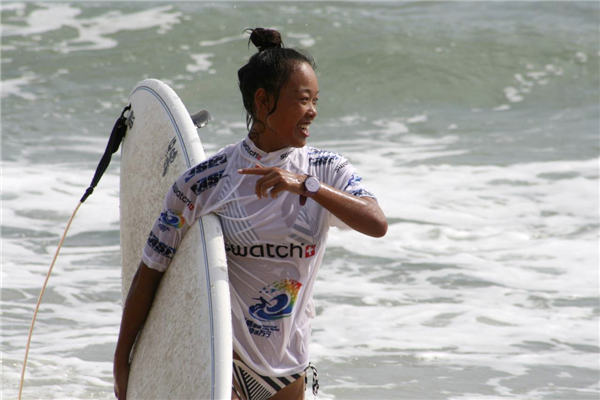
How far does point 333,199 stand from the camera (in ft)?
6.66

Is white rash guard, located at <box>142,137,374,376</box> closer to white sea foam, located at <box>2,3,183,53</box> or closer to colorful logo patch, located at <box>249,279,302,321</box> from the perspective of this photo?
colorful logo patch, located at <box>249,279,302,321</box>

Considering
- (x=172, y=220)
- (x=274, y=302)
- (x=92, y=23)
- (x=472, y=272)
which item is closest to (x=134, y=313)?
(x=172, y=220)

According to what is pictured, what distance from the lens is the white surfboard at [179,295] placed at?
2072 millimetres

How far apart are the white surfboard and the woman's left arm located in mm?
239

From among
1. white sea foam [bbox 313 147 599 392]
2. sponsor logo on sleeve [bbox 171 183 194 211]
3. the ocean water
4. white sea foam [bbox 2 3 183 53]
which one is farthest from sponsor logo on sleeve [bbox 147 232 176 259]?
white sea foam [bbox 2 3 183 53]

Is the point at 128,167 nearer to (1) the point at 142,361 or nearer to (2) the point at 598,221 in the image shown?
(1) the point at 142,361

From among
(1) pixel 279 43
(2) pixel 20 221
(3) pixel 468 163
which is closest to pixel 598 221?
(3) pixel 468 163

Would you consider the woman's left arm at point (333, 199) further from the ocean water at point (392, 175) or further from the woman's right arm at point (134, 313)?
the ocean water at point (392, 175)

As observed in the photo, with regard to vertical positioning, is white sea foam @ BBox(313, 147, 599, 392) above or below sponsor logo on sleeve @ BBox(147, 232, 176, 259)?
below

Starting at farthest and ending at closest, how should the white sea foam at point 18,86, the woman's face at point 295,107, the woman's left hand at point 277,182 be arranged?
the white sea foam at point 18,86 → the woman's face at point 295,107 → the woman's left hand at point 277,182

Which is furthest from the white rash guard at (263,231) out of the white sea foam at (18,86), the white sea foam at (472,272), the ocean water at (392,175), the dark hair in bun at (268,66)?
the white sea foam at (18,86)

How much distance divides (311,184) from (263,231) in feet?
0.69

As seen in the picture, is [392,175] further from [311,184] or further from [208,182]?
[311,184]

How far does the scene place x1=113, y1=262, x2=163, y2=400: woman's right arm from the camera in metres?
2.31
